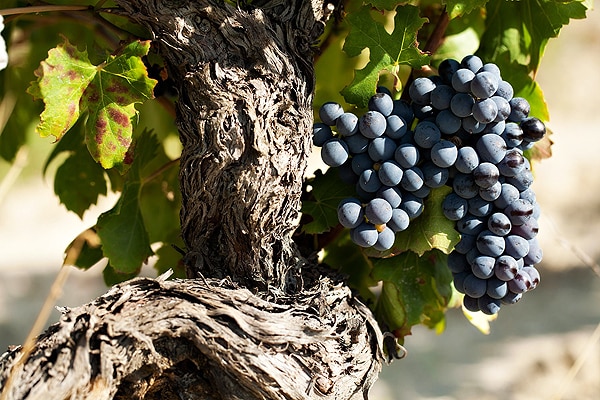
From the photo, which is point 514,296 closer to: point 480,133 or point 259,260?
point 480,133

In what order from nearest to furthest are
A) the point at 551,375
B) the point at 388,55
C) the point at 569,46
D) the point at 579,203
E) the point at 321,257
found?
the point at 388,55, the point at 321,257, the point at 551,375, the point at 579,203, the point at 569,46

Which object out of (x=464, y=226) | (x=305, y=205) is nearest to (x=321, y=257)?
(x=305, y=205)

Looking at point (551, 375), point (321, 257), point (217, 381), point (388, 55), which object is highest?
point (388, 55)

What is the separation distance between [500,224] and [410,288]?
0.20 metres

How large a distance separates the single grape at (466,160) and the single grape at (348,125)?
12 cm

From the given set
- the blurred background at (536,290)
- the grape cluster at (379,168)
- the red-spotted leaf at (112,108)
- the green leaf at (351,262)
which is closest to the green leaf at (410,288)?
the green leaf at (351,262)

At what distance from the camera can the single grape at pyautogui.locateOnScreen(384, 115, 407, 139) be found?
807 mm

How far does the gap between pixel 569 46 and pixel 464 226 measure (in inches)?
123

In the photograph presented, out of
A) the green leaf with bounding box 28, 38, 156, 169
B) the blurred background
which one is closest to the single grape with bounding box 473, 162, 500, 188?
the green leaf with bounding box 28, 38, 156, 169

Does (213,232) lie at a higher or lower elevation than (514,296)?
higher

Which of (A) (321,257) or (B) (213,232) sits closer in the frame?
(B) (213,232)

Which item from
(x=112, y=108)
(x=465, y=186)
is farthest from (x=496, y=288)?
(x=112, y=108)

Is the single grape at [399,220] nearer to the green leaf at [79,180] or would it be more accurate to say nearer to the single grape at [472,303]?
the single grape at [472,303]

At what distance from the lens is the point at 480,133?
815 millimetres
